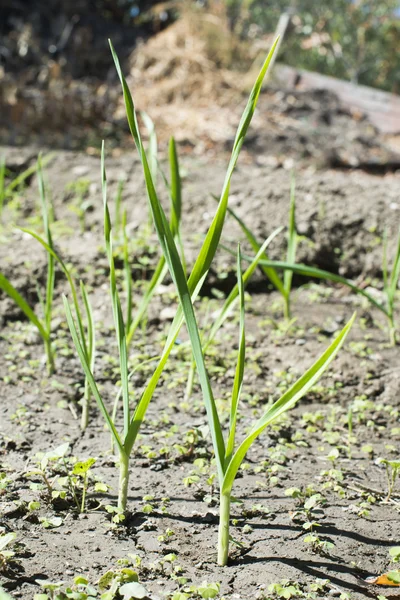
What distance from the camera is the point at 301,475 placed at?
1.46 m

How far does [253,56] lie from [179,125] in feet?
5.54

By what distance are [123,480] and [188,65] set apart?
595cm

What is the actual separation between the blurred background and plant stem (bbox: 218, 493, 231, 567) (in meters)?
4.30

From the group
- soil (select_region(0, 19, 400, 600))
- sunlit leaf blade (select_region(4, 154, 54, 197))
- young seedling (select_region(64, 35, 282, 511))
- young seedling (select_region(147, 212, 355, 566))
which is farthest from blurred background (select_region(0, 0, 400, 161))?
young seedling (select_region(147, 212, 355, 566))

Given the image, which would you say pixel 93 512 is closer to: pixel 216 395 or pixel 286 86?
pixel 216 395

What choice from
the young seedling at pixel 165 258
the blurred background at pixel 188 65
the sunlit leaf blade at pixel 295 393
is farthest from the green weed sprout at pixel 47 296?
the blurred background at pixel 188 65

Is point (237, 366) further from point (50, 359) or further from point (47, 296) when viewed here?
point (50, 359)

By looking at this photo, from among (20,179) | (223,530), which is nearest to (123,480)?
(223,530)

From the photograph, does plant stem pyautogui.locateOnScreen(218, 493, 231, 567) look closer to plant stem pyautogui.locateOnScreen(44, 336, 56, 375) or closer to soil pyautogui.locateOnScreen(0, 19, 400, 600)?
soil pyautogui.locateOnScreen(0, 19, 400, 600)

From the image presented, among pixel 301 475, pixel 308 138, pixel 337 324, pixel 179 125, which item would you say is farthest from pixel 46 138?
pixel 301 475

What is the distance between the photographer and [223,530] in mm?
1094

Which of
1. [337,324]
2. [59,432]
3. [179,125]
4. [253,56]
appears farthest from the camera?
[253,56]

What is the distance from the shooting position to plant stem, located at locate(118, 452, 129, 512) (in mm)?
1215

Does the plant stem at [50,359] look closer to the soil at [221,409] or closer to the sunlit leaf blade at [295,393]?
the soil at [221,409]
